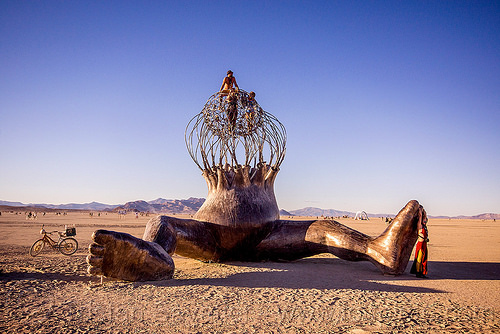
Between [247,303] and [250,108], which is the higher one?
[250,108]

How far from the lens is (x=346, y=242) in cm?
677

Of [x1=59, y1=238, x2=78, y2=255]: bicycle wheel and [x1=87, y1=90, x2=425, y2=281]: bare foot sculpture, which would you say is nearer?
[x1=87, y1=90, x2=425, y2=281]: bare foot sculpture

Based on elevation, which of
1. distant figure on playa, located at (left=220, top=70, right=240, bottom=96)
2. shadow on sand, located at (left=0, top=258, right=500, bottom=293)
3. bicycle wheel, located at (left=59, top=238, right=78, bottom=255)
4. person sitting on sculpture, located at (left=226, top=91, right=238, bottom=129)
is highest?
distant figure on playa, located at (left=220, top=70, right=240, bottom=96)

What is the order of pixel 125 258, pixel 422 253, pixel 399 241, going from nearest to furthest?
pixel 125 258 → pixel 399 241 → pixel 422 253

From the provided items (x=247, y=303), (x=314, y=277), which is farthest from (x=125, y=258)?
(x=314, y=277)

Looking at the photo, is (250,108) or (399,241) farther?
(250,108)

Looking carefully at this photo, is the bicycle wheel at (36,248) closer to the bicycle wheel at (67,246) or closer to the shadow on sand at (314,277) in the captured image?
the bicycle wheel at (67,246)

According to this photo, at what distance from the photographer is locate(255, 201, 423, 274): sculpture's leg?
6199mm

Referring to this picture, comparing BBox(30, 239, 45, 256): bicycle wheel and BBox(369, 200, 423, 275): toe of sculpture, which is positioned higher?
BBox(369, 200, 423, 275): toe of sculpture

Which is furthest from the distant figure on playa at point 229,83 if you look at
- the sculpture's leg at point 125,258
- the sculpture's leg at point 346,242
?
the sculpture's leg at point 125,258

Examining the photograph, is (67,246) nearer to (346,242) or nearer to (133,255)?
(133,255)

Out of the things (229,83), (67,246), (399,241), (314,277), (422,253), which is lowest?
(67,246)

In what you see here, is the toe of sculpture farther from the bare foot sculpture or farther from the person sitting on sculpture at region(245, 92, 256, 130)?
the person sitting on sculpture at region(245, 92, 256, 130)

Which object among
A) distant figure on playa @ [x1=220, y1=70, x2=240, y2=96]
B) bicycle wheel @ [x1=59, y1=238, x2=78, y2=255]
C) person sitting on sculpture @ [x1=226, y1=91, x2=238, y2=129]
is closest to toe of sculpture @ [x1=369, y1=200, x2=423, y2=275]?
person sitting on sculpture @ [x1=226, y1=91, x2=238, y2=129]
